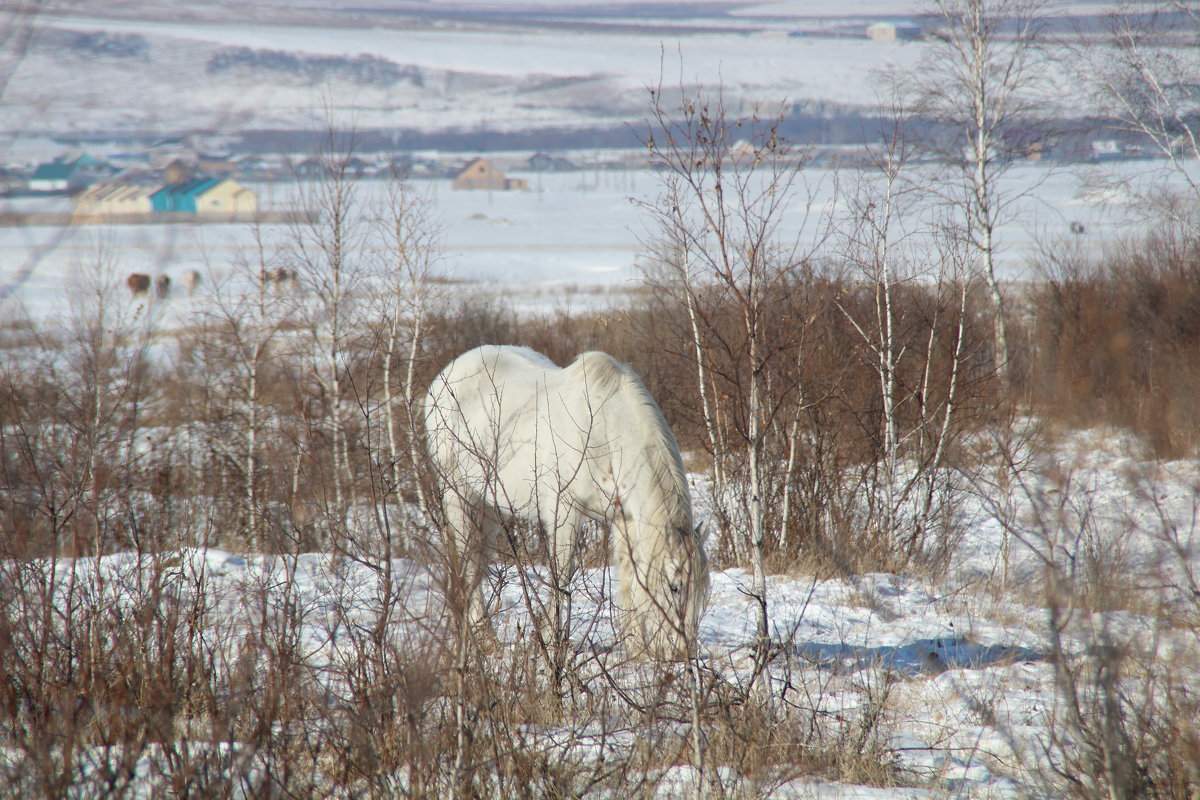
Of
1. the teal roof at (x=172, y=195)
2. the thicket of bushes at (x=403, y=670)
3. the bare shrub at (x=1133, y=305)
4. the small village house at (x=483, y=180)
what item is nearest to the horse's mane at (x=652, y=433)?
the thicket of bushes at (x=403, y=670)

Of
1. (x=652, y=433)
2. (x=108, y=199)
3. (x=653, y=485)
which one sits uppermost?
(x=108, y=199)

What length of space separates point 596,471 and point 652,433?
0.39 metres

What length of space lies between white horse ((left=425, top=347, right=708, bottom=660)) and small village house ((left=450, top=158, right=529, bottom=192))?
84.3 m

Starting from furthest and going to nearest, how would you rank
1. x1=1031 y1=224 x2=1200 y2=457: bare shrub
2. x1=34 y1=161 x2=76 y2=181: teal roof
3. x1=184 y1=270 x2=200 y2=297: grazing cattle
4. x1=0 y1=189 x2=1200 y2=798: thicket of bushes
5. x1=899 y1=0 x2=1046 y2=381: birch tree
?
x1=899 y1=0 x2=1046 y2=381: birch tree < x1=1031 y1=224 x2=1200 y2=457: bare shrub < x1=184 y1=270 x2=200 y2=297: grazing cattle < x1=0 y1=189 x2=1200 y2=798: thicket of bushes < x1=34 y1=161 x2=76 y2=181: teal roof

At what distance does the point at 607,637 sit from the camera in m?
4.25

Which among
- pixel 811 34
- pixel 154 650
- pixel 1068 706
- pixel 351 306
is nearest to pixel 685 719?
pixel 1068 706

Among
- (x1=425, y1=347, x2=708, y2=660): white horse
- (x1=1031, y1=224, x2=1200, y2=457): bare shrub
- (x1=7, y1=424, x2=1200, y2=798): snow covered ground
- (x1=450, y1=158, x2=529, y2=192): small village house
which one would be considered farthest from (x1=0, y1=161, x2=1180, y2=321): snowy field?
(x1=450, y1=158, x2=529, y2=192): small village house

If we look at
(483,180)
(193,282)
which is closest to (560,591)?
(193,282)

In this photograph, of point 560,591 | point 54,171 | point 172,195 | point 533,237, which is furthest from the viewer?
point 533,237

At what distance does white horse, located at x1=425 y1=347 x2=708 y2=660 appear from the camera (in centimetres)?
335

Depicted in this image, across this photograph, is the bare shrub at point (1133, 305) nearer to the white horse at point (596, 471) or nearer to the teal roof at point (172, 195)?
the white horse at point (596, 471)

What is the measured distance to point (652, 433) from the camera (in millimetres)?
3973

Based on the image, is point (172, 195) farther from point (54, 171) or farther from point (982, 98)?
point (982, 98)

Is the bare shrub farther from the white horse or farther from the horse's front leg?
the horse's front leg
